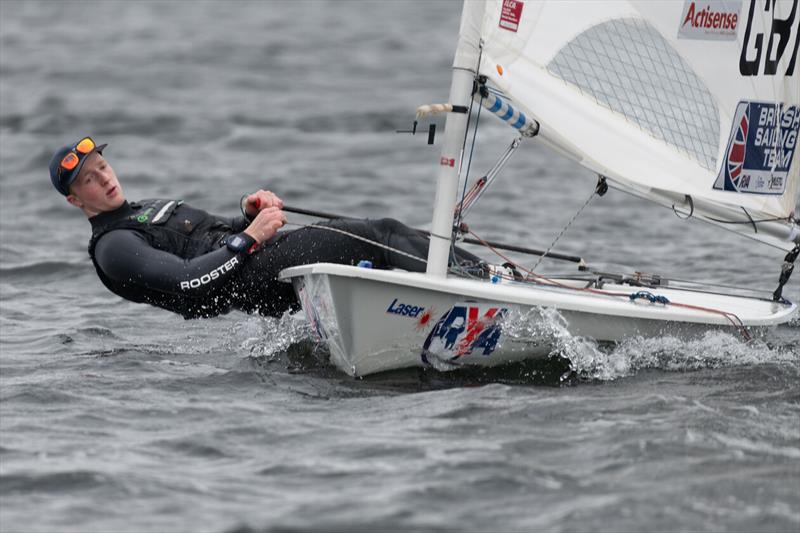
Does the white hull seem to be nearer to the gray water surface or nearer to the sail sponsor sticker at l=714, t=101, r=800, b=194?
the gray water surface

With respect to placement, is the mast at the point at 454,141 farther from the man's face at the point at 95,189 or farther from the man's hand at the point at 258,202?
the man's face at the point at 95,189

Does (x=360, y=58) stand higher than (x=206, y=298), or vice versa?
(x=360, y=58)

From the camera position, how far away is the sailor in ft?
18.3

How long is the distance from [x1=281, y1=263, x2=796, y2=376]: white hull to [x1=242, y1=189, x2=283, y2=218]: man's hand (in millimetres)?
550

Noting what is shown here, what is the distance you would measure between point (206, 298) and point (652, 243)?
5132 millimetres

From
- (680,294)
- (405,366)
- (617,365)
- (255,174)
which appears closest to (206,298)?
(405,366)

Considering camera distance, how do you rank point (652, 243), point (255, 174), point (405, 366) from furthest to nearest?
point (255, 174) < point (652, 243) < point (405, 366)

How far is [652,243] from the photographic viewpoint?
996 centimetres

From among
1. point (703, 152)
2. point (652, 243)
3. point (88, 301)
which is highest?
point (703, 152)

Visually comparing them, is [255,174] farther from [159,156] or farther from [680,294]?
[680,294]

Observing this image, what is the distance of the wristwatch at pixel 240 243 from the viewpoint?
18.2 feet

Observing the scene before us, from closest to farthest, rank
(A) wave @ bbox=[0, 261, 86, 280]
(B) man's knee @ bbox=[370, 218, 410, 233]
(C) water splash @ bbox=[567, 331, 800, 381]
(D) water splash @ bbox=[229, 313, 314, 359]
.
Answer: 1. (C) water splash @ bbox=[567, 331, 800, 381]
2. (B) man's knee @ bbox=[370, 218, 410, 233]
3. (D) water splash @ bbox=[229, 313, 314, 359]
4. (A) wave @ bbox=[0, 261, 86, 280]

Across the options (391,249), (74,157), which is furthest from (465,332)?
(74,157)

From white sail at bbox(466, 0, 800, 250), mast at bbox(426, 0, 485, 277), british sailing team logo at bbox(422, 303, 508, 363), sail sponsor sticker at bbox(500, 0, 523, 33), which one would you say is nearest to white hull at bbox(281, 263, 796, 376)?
british sailing team logo at bbox(422, 303, 508, 363)
